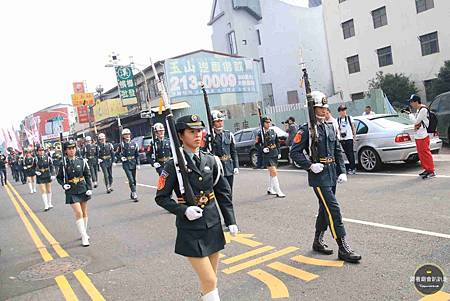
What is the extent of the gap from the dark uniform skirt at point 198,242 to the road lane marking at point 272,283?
43.2 inches

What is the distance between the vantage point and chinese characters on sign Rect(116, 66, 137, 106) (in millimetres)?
33938

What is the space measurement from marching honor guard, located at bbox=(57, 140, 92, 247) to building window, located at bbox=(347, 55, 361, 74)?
27109mm

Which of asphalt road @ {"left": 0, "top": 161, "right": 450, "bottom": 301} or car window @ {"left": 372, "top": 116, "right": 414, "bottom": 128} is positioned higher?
car window @ {"left": 372, "top": 116, "right": 414, "bottom": 128}

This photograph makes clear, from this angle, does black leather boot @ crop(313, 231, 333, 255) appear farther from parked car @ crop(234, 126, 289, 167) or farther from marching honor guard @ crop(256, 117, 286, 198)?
parked car @ crop(234, 126, 289, 167)

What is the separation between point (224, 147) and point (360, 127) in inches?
189

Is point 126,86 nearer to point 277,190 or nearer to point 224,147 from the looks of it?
point 277,190

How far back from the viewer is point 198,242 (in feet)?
10.5

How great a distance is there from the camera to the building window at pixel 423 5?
83.1ft

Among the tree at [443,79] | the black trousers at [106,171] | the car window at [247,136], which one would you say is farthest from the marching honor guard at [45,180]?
the tree at [443,79]

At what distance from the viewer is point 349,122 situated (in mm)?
10469

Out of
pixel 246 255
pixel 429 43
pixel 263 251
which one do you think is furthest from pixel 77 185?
pixel 429 43

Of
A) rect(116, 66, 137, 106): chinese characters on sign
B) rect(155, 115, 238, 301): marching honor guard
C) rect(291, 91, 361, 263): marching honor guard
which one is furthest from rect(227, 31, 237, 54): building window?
rect(155, 115, 238, 301): marching honor guard

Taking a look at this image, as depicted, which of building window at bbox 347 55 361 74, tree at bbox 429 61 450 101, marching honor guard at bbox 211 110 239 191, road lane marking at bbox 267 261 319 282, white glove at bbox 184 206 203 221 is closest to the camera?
white glove at bbox 184 206 203 221

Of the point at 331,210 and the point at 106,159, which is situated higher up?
the point at 106,159
